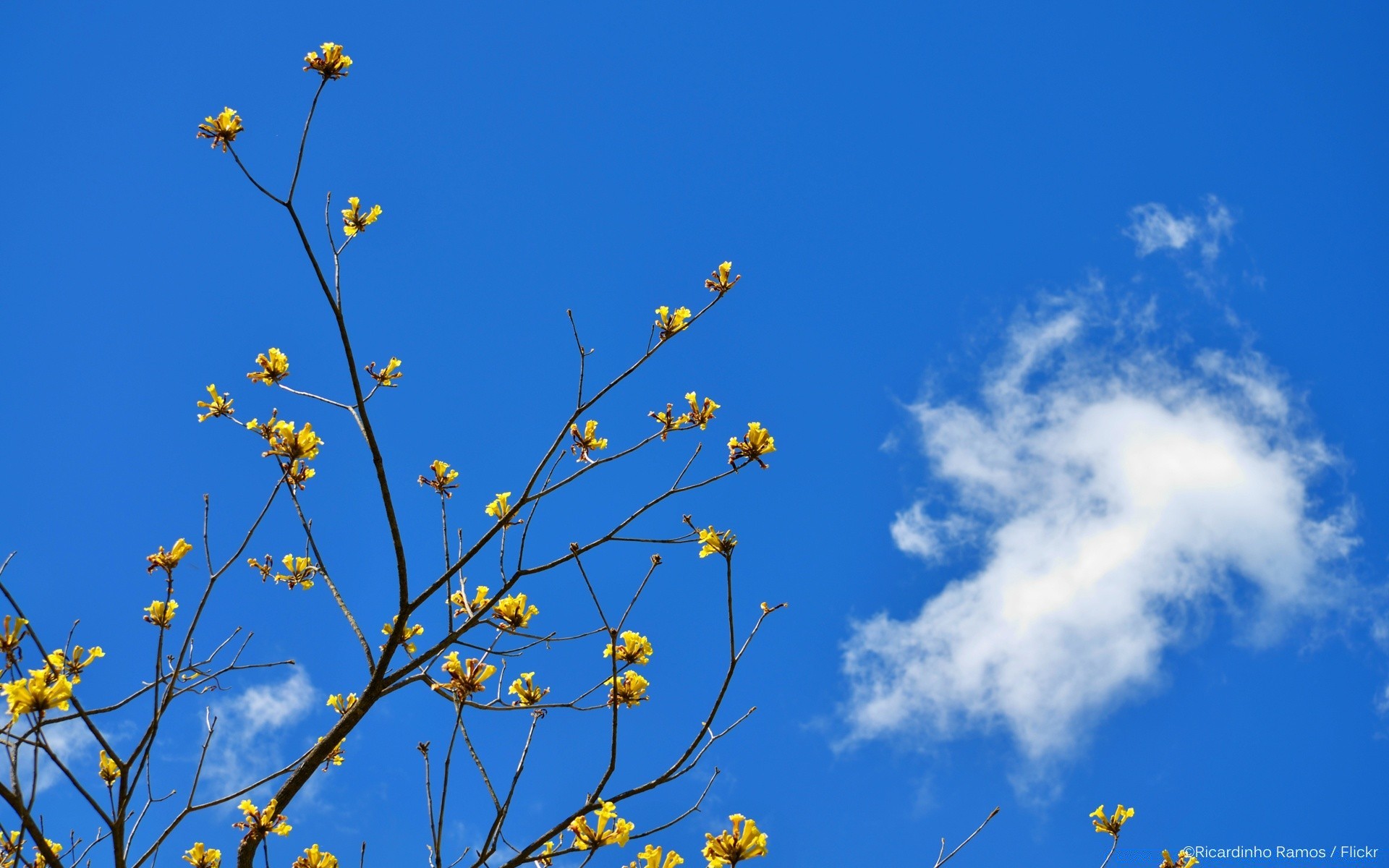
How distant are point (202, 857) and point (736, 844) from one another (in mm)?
3467

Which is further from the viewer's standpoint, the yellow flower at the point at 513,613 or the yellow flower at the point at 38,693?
the yellow flower at the point at 513,613

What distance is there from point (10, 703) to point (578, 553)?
2292 mm

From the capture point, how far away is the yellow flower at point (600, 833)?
389 cm

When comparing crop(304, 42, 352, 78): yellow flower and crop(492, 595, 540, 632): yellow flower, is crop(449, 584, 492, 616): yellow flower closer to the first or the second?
crop(492, 595, 540, 632): yellow flower

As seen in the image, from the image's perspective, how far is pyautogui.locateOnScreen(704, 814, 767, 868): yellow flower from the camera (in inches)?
140

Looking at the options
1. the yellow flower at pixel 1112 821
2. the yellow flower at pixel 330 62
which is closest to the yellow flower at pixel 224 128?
the yellow flower at pixel 330 62

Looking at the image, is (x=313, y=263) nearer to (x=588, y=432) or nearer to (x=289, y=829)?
(x=588, y=432)

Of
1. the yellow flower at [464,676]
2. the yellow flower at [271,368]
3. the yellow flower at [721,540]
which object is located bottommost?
the yellow flower at [464,676]

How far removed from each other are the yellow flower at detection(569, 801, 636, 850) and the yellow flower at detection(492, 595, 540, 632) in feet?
3.29

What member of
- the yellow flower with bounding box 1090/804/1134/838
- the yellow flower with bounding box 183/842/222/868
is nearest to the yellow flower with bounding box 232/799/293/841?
the yellow flower with bounding box 183/842/222/868

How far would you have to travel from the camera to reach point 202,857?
497 cm

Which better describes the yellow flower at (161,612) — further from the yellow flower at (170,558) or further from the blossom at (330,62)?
the blossom at (330,62)

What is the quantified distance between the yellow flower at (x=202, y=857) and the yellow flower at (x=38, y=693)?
2.10 metres

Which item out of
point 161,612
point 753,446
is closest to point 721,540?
point 753,446
